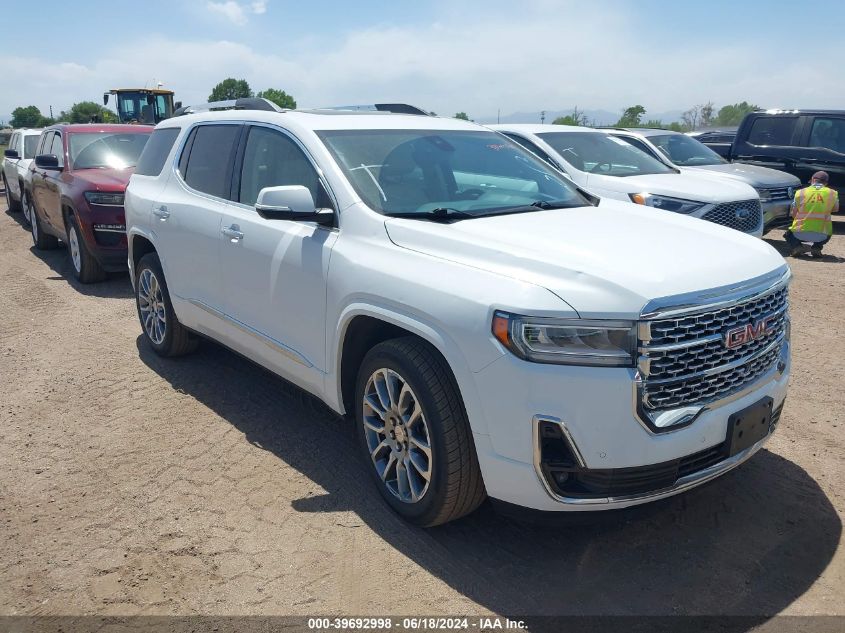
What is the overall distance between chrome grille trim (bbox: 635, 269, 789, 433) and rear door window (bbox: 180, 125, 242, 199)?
9.74 ft

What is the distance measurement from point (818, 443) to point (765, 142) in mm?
10451

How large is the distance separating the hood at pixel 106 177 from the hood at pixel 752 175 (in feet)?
24.8

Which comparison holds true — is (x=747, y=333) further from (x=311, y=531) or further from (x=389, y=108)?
(x=389, y=108)

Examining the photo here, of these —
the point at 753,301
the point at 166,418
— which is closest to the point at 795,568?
the point at 753,301

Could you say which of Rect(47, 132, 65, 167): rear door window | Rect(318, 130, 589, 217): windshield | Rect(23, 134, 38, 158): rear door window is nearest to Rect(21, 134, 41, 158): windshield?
Rect(23, 134, 38, 158): rear door window

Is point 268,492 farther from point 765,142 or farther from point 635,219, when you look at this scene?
point 765,142

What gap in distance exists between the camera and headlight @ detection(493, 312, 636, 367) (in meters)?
2.71

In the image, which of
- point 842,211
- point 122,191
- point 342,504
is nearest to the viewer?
point 342,504

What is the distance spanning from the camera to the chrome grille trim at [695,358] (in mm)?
2725

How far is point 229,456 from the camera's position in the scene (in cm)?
424

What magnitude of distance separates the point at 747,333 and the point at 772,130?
1172cm

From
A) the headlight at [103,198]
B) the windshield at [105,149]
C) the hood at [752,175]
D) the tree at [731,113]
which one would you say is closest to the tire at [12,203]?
the windshield at [105,149]

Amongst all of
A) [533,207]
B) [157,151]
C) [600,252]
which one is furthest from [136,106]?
[600,252]

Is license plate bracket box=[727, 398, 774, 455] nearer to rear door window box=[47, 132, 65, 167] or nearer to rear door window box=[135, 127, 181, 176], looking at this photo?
rear door window box=[135, 127, 181, 176]
